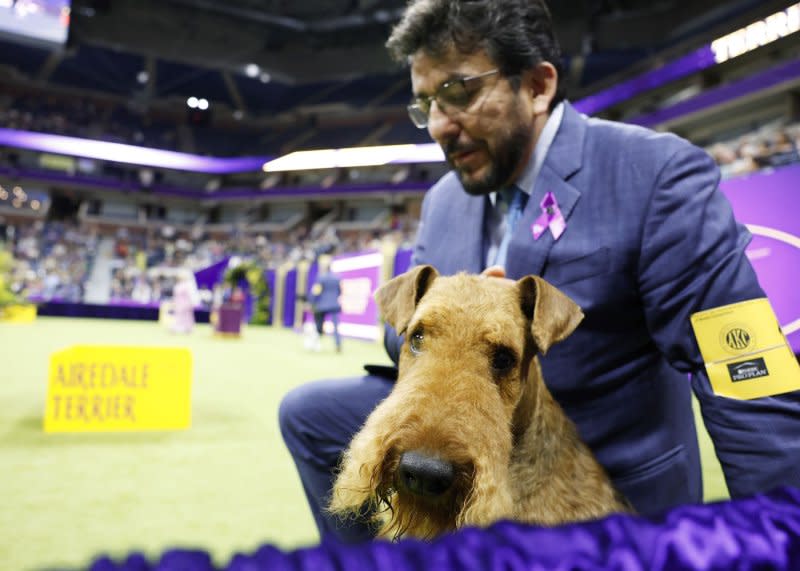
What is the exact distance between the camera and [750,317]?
94 cm

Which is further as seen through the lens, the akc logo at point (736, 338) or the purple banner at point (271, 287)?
the purple banner at point (271, 287)

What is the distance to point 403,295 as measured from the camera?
49.4 inches

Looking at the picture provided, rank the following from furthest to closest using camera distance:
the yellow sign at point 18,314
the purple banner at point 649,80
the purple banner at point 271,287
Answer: the purple banner at point 271,287, the purple banner at point 649,80, the yellow sign at point 18,314

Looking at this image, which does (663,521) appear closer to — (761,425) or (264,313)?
(761,425)

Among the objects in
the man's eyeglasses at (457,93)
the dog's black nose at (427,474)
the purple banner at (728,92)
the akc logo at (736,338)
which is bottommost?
the dog's black nose at (427,474)

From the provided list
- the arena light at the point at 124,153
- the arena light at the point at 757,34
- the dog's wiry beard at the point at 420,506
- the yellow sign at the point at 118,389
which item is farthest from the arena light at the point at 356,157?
the dog's wiry beard at the point at 420,506

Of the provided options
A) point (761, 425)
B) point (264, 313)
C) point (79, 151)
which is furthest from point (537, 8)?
point (79, 151)

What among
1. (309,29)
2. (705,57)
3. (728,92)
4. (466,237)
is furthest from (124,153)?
(466,237)

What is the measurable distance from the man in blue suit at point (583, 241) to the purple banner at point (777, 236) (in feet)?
1.11

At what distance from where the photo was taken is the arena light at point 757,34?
10.0 meters

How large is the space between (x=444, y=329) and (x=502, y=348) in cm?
13

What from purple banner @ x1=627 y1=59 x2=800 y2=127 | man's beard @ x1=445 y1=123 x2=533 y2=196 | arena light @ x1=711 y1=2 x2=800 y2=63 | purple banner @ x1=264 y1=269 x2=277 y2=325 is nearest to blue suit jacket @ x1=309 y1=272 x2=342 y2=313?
man's beard @ x1=445 y1=123 x2=533 y2=196

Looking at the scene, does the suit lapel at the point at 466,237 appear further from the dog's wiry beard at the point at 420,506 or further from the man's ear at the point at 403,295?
the dog's wiry beard at the point at 420,506

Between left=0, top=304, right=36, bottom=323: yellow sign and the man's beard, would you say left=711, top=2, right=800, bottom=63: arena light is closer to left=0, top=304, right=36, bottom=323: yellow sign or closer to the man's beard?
the man's beard
